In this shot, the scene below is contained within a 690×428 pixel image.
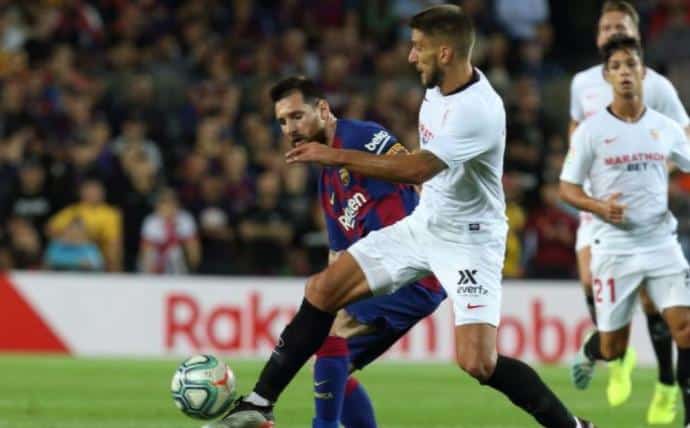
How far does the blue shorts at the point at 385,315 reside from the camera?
7.89 meters

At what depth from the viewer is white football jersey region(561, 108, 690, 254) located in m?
9.06

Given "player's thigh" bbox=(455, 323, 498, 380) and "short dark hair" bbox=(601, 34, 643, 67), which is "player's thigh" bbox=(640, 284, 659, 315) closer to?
"short dark hair" bbox=(601, 34, 643, 67)

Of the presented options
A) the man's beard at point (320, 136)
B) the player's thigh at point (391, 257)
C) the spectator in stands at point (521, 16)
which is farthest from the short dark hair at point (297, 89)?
the spectator in stands at point (521, 16)

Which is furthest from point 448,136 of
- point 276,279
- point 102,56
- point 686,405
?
point 102,56

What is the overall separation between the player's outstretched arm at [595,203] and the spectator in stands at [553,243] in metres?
7.07

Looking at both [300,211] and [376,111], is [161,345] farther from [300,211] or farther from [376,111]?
[376,111]

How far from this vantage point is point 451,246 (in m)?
7.34

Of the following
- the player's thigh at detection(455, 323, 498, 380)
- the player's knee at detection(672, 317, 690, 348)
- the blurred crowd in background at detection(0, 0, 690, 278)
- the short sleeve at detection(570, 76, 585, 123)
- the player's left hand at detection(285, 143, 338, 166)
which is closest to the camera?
the player's left hand at detection(285, 143, 338, 166)

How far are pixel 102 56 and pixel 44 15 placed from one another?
85 centimetres

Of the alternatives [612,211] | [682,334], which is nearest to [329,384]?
[612,211]

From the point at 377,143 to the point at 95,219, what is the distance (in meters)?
8.63

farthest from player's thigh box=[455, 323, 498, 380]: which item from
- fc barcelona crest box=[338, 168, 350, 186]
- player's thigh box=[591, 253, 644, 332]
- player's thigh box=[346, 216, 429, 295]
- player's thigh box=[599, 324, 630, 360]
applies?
player's thigh box=[599, 324, 630, 360]

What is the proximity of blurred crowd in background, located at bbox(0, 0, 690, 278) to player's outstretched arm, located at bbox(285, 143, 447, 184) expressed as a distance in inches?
331

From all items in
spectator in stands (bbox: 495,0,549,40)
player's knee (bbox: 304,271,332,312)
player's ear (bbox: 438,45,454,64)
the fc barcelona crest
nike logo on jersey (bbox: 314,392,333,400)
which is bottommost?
nike logo on jersey (bbox: 314,392,333,400)
